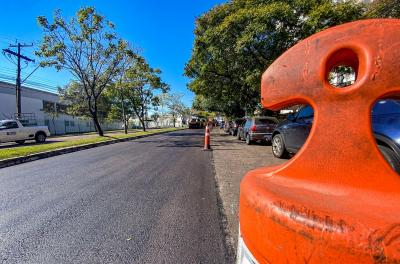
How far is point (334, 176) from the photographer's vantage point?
101 cm

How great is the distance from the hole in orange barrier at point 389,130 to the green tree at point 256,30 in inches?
397

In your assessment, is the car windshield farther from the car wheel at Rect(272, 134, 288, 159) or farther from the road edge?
the road edge

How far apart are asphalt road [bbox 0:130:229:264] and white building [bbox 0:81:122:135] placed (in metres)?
30.1

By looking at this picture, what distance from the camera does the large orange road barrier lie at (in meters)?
0.75

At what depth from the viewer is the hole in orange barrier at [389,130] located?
10.9 feet

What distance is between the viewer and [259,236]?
0.96 meters

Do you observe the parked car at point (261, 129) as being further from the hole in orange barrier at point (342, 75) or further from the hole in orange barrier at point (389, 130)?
the hole in orange barrier at point (389, 130)

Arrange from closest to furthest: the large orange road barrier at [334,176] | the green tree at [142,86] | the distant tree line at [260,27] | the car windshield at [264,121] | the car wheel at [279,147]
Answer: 1. the large orange road barrier at [334,176]
2. the car wheel at [279,147]
3. the distant tree line at [260,27]
4. the car windshield at [264,121]
5. the green tree at [142,86]

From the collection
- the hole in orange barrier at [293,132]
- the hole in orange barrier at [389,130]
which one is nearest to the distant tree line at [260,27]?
the hole in orange barrier at [293,132]

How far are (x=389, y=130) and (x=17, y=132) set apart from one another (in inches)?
Answer: 748

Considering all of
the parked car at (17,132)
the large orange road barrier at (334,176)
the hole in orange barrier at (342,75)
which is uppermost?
the hole in orange barrier at (342,75)

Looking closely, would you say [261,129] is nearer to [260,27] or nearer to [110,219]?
[260,27]

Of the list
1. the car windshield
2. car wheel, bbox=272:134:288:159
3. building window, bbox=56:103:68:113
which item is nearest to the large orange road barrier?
car wheel, bbox=272:134:288:159

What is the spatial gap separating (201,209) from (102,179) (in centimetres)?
292
